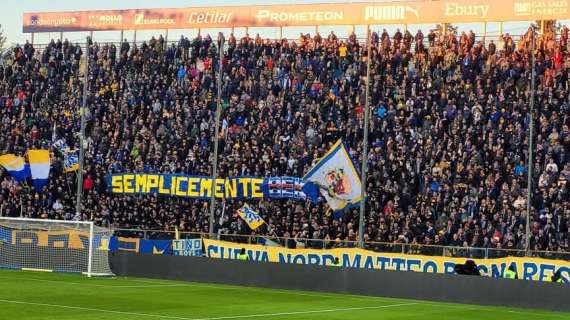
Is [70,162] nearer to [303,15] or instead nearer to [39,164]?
[39,164]

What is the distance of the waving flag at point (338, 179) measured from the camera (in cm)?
3922

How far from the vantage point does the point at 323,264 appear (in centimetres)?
3484

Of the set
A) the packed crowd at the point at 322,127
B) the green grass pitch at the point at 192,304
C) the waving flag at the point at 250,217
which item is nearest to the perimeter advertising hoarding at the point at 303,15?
the packed crowd at the point at 322,127

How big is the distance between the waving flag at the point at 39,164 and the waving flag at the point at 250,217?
984cm

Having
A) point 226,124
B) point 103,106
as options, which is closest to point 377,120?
point 226,124

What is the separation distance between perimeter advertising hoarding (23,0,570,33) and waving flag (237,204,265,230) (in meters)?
14.0

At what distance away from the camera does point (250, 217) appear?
41281mm

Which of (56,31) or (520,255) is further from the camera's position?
(56,31)

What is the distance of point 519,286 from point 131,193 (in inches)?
845

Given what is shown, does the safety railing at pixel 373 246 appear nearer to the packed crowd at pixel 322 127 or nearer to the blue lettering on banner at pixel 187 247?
the blue lettering on banner at pixel 187 247

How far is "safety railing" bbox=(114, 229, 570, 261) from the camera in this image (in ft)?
108

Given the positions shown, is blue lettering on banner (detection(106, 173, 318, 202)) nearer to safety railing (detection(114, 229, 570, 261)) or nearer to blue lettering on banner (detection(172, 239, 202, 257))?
blue lettering on banner (detection(172, 239, 202, 257))

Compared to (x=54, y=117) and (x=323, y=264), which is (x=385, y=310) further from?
(x=54, y=117)

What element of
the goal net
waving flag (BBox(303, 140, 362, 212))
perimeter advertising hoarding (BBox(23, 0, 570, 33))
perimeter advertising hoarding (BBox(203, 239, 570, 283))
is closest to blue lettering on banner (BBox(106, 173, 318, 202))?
waving flag (BBox(303, 140, 362, 212))
